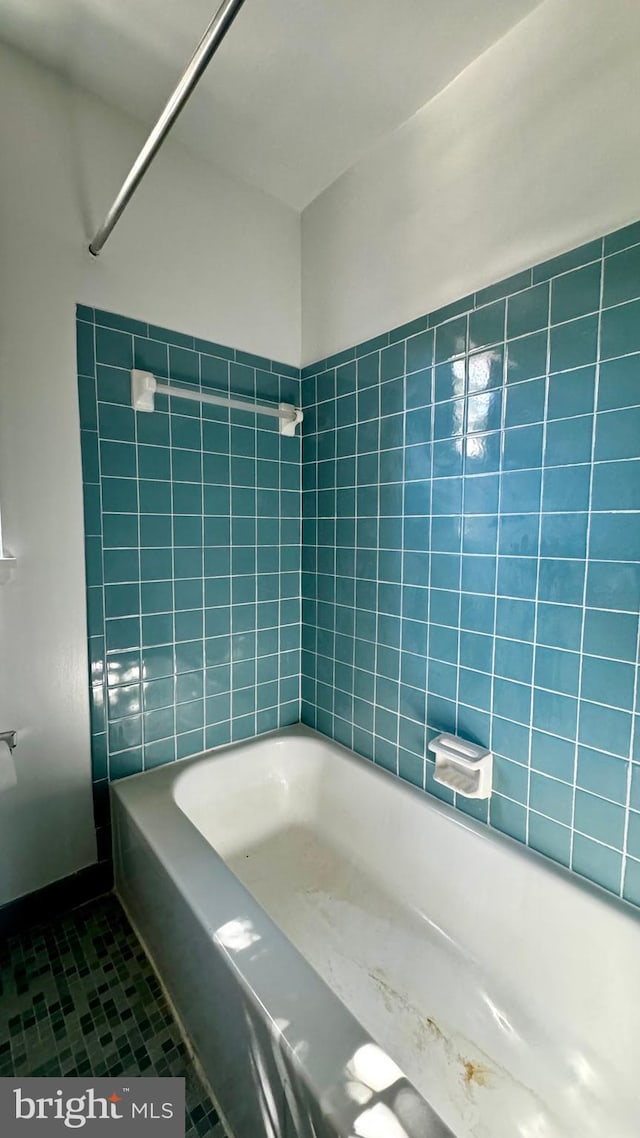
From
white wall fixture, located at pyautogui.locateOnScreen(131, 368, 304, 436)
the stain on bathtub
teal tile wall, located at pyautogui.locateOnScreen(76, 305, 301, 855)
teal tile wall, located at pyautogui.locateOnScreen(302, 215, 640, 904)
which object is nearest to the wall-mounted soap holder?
teal tile wall, located at pyautogui.locateOnScreen(302, 215, 640, 904)

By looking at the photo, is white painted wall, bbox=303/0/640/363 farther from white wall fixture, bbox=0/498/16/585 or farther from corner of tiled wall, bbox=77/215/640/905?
white wall fixture, bbox=0/498/16/585

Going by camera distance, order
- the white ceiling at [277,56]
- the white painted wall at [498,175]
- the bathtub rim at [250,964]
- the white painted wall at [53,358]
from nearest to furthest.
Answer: the bathtub rim at [250,964] → the white painted wall at [498,175] → the white ceiling at [277,56] → the white painted wall at [53,358]

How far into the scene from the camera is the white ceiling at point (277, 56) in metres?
1.09

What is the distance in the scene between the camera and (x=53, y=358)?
4.25 ft

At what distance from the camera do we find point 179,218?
1497 millimetres

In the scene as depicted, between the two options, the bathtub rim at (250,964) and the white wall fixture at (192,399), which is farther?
the white wall fixture at (192,399)

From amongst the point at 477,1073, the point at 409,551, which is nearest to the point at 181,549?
the point at 409,551

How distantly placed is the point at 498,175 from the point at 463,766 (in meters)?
1.58

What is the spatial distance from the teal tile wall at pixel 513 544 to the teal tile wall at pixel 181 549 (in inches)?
11.9

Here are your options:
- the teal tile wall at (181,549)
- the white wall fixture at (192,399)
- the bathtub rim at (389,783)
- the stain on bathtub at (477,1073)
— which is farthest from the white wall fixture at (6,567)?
the stain on bathtub at (477,1073)

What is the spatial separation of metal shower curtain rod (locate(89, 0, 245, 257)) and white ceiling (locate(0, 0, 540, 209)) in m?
0.37

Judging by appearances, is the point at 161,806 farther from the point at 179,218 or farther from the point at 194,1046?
the point at 179,218

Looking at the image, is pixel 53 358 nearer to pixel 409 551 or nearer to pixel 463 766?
pixel 409 551

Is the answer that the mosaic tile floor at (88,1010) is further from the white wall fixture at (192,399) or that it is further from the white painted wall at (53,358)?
the white wall fixture at (192,399)
